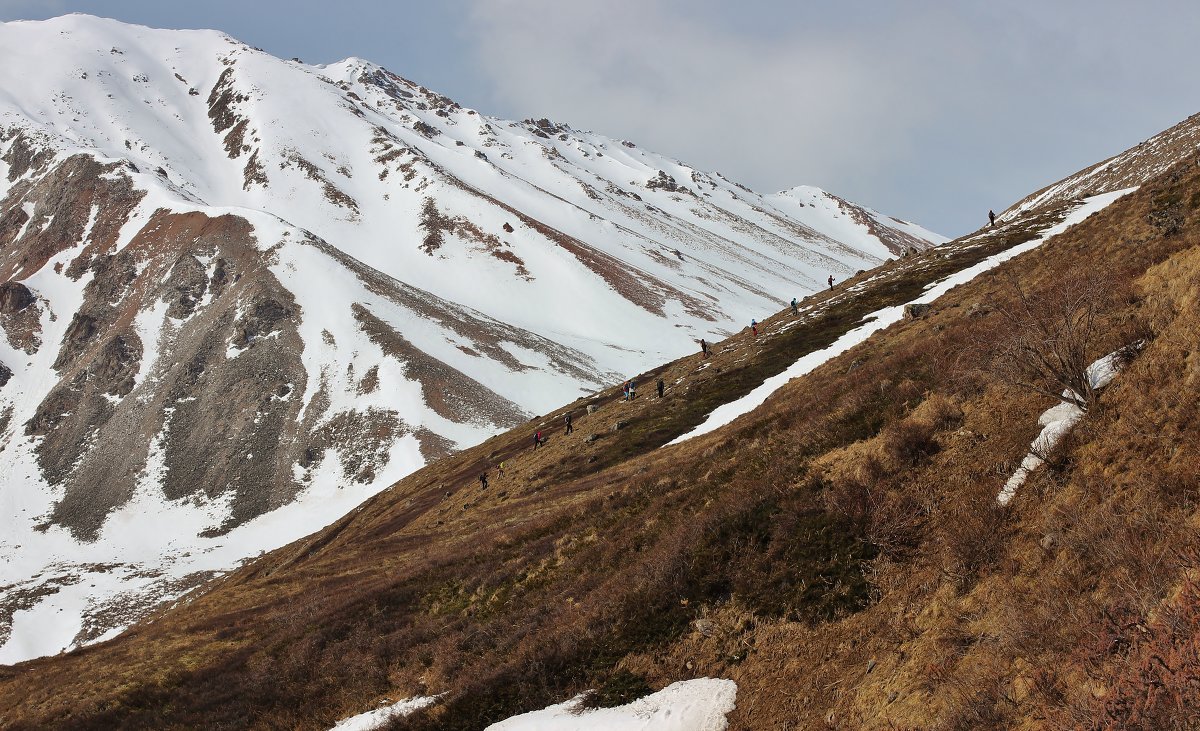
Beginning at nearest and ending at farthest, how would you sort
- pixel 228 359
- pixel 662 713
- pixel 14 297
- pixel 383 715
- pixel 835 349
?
1. pixel 662 713
2. pixel 383 715
3. pixel 835 349
4. pixel 228 359
5. pixel 14 297

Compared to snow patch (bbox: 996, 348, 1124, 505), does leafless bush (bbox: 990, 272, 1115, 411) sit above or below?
above

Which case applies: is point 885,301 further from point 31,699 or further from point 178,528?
point 178,528

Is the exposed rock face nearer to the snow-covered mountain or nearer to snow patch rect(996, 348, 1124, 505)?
the snow-covered mountain

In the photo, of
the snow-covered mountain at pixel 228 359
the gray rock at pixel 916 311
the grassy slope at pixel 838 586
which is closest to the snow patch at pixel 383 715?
the grassy slope at pixel 838 586

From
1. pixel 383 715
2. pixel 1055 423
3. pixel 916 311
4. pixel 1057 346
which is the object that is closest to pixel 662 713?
pixel 383 715

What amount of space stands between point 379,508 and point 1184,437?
55614mm

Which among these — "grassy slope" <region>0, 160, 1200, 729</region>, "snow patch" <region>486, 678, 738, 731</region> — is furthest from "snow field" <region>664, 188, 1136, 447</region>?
"snow patch" <region>486, 678, 738, 731</region>

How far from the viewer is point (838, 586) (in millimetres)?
10398

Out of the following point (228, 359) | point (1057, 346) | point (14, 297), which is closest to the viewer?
point (1057, 346)

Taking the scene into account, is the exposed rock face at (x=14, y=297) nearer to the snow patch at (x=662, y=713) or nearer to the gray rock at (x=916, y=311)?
the gray rock at (x=916, y=311)

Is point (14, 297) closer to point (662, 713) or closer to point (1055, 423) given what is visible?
point (662, 713)

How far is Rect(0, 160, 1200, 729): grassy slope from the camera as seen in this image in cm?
717

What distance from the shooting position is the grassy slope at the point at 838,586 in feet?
23.5

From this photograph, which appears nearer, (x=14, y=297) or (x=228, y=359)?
(x=228, y=359)
